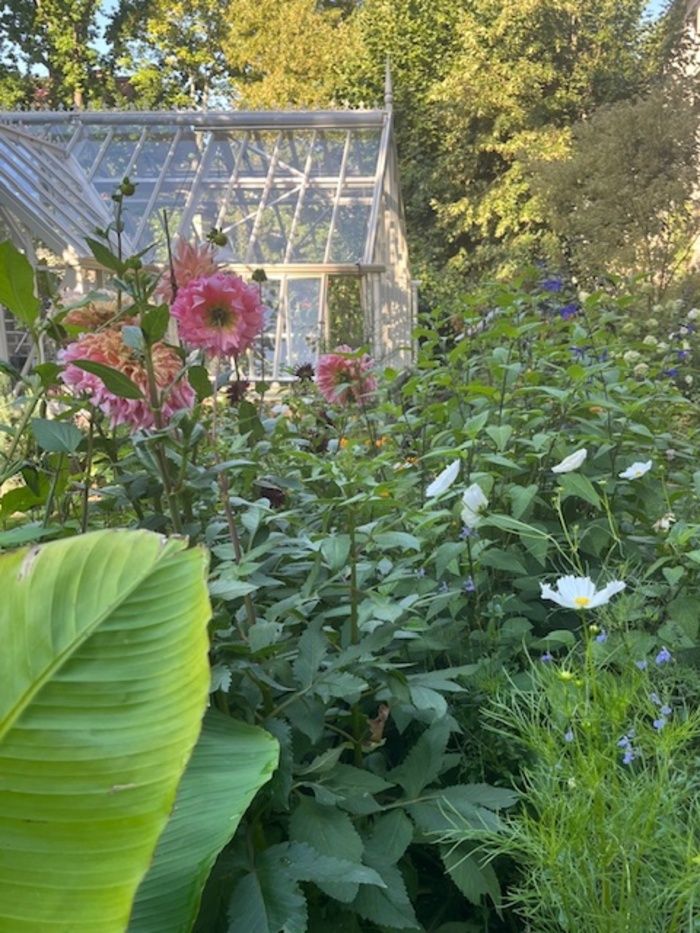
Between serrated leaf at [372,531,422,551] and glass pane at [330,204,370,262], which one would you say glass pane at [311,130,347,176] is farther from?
serrated leaf at [372,531,422,551]

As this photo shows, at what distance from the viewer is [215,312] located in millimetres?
1201

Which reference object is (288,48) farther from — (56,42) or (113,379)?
(113,379)

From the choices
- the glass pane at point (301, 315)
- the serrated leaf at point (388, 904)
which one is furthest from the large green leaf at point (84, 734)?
the glass pane at point (301, 315)

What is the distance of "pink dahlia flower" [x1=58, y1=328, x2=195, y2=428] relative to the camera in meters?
1.06

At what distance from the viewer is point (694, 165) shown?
392 inches

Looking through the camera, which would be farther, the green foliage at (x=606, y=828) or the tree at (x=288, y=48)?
the tree at (x=288, y=48)

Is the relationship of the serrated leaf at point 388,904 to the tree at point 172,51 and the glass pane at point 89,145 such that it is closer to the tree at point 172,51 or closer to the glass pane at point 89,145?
the glass pane at point 89,145

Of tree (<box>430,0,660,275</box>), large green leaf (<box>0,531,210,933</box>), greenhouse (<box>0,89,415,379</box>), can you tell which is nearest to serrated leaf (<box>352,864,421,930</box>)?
large green leaf (<box>0,531,210,933</box>)

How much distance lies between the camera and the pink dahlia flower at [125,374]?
1.06 meters

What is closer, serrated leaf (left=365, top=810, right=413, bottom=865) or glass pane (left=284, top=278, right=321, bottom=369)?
serrated leaf (left=365, top=810, right=413, bottom=865)

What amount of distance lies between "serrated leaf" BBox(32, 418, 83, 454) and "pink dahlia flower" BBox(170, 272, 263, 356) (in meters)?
0.22

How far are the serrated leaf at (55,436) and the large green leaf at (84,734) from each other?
1.60 ft

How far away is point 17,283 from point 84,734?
0.61m

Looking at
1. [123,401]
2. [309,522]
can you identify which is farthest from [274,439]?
[123,401]
